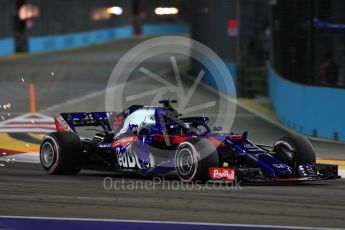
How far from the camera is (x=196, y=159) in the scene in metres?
12.3

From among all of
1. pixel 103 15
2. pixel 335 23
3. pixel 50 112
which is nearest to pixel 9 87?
pixel 50 112

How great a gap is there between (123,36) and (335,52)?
3182 inches

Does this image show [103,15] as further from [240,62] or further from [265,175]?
[265,175]

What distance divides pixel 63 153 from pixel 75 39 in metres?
67.4

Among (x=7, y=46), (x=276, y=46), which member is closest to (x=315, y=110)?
(x=276, y=46)

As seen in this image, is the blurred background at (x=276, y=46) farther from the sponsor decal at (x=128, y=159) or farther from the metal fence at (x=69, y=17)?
the sponsor decal at (x=128, y=159)

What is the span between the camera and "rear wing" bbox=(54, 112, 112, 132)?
15.1 meters

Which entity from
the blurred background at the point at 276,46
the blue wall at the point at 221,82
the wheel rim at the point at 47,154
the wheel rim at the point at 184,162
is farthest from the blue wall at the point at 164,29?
the wheel rim at the point at 184,162

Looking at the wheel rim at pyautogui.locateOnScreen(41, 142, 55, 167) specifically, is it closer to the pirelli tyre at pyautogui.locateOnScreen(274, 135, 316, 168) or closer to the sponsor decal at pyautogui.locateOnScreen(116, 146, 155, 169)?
the sponsor decal at pyautogui.locateOnScreen(116, 146, 155, 169)

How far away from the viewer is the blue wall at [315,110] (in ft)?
67.3

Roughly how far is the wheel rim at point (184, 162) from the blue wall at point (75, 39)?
54.3m

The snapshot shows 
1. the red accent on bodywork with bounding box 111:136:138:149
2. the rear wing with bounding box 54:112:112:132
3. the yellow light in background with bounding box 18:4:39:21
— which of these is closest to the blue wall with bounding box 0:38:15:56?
the yellow light in background with bounding box 18:4:39:21

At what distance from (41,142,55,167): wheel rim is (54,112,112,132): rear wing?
75 cm

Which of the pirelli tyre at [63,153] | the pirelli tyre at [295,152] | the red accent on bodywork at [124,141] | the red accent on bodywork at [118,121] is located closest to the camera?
the pirelli tyre at [295,152]
